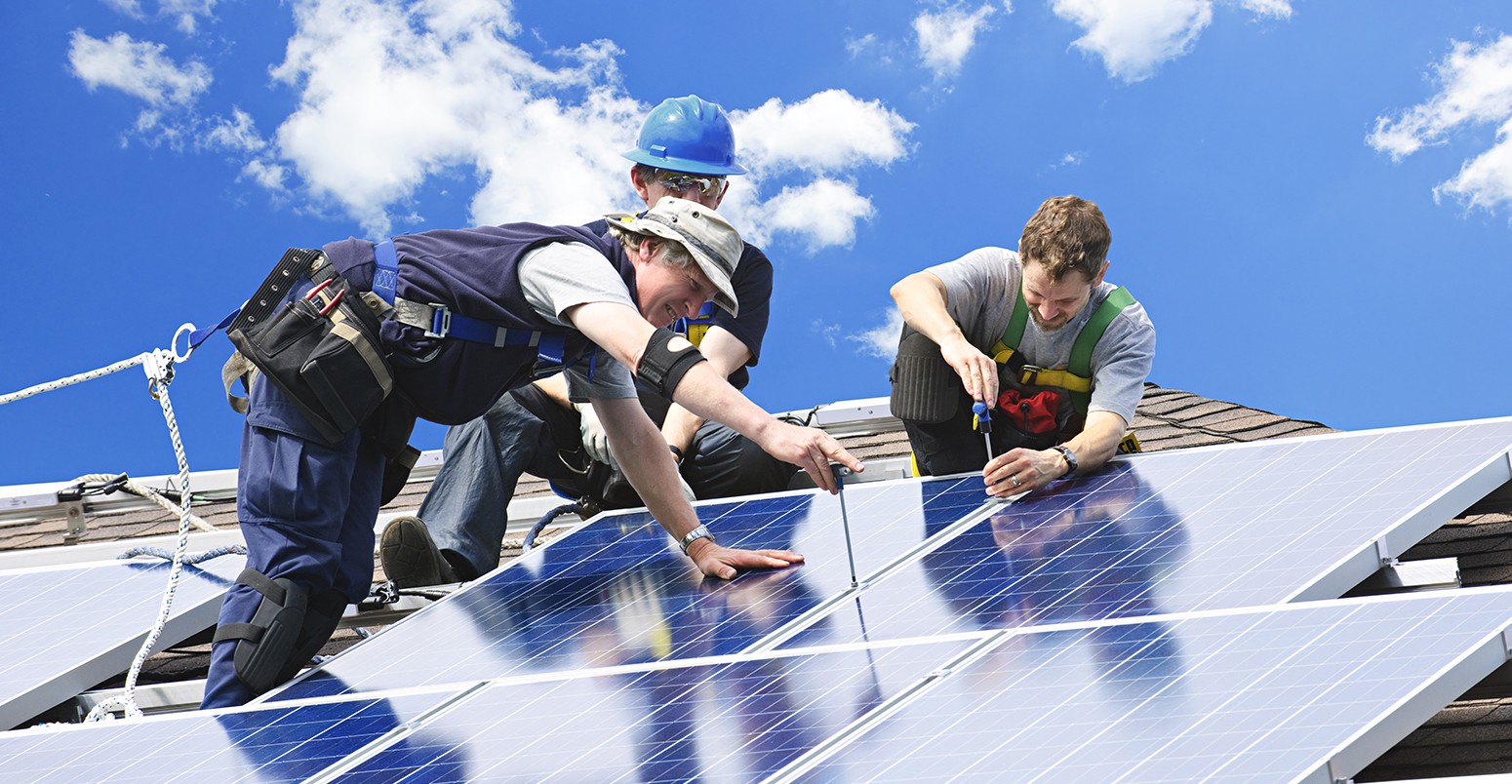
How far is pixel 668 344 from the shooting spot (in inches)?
163

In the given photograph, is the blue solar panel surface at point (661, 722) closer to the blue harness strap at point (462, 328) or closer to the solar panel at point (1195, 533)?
the solar panel at point (1195, 533)

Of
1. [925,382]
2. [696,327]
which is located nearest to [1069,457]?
[925,382]

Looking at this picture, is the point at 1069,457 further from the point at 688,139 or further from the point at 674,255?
the point at 688,139

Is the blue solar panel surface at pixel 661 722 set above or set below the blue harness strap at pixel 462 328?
below

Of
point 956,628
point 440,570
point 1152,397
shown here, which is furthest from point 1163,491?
point 1152,397

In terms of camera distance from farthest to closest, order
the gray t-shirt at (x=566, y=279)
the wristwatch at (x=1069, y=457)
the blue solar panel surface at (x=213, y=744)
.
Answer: the wristwatch at (x=1069, y=457) < the gray t-shirt at (x=566, y=279) < the blue solar panel surface at (x=213, y=744)

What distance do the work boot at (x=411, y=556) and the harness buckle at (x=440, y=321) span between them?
1.29 metres

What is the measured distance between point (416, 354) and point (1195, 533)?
2273mm

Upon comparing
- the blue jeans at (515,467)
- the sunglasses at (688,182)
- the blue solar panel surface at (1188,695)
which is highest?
the sunglasses at (688,182)

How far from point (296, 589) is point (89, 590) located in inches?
66.9

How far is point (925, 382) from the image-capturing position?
5793mm

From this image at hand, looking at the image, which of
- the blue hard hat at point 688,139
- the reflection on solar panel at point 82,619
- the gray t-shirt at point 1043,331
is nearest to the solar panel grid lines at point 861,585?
the gray t-shirt at point 1043,331

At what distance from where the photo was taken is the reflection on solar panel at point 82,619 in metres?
5.01

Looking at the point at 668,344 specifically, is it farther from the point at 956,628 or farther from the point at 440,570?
the point at 440,570
